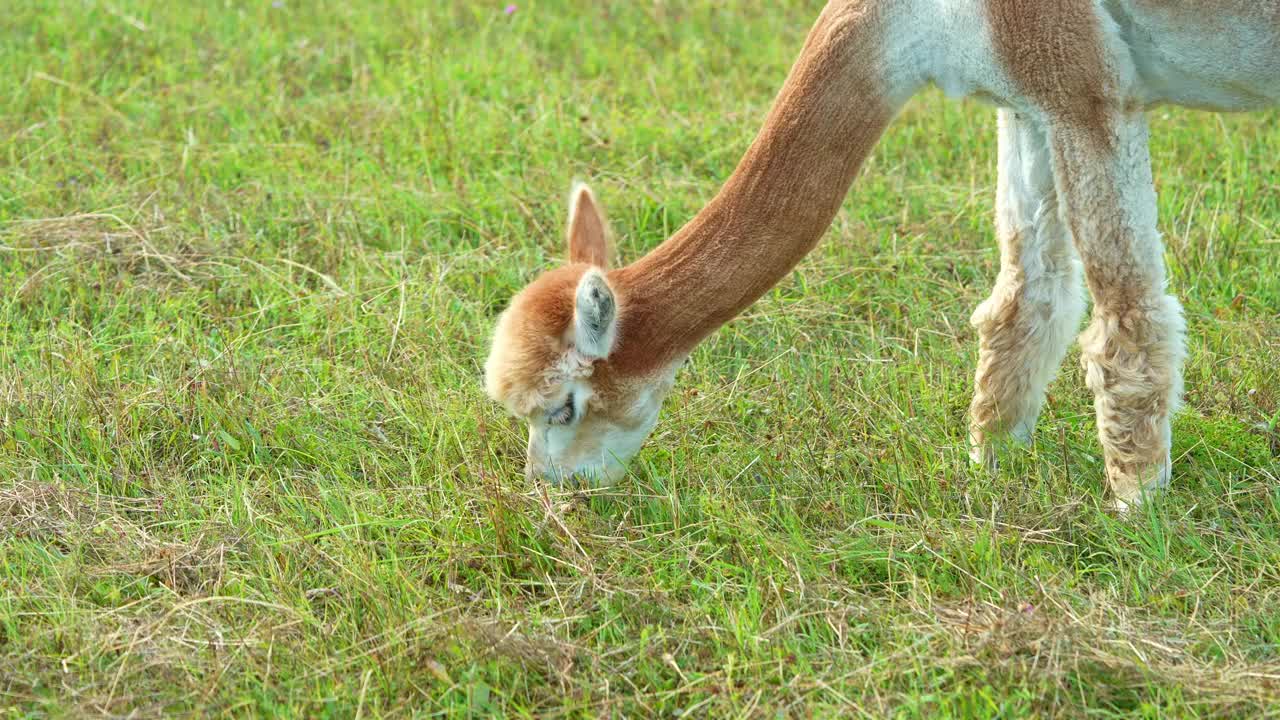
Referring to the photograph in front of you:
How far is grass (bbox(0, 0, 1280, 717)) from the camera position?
3.48m

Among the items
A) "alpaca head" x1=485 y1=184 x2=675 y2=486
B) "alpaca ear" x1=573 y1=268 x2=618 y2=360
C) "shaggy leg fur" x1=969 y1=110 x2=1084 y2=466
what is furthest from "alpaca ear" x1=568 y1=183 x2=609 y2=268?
"shaggy leg fur" x1=969 y1=110 x2=1084 y2=466

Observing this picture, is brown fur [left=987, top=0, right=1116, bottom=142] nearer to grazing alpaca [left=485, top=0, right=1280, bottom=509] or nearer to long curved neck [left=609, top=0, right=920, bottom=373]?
grazing alpaca [left=485, top=0, right=1280, bottom=509]

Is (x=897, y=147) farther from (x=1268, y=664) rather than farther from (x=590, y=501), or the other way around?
(x=1268, y=664)

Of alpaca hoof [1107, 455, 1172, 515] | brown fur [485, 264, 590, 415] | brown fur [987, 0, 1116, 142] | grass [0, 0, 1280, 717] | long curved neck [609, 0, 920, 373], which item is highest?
brown fur [987, 0, 1116, 142]

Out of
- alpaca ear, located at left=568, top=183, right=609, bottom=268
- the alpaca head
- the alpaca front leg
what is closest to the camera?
the alpaca front leg

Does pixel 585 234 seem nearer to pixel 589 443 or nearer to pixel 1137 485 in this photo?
pixel 589 443

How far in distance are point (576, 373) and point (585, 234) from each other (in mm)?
578

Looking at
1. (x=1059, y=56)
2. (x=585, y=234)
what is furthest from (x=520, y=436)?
(x=1059, y=56)

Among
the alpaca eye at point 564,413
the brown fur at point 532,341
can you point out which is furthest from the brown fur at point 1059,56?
the alpaca eye at point 564,413

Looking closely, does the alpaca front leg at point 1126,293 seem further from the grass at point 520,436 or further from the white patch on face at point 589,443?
the white patch on face at point 589,443

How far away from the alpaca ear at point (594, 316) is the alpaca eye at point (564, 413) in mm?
182

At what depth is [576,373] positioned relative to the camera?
421 centimetres

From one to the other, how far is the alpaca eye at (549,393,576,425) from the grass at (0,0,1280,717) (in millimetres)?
230

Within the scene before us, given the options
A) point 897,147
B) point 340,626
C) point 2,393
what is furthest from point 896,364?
point 2,393
